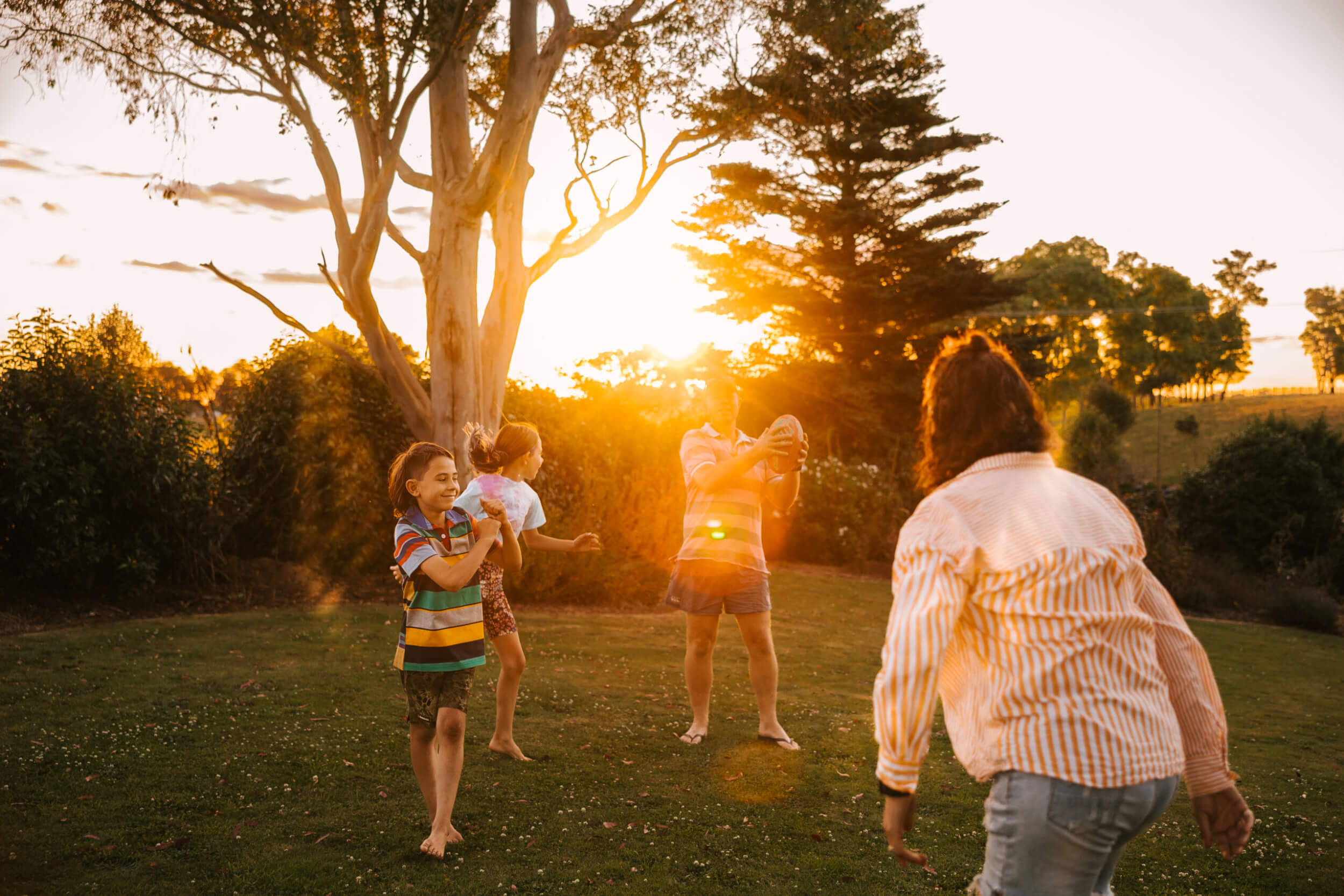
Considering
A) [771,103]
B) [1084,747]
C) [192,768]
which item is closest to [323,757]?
[192,768]

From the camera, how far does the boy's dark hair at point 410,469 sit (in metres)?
3.81

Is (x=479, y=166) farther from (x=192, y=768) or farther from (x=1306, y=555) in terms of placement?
(x=1306, y=555)

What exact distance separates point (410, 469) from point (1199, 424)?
184 feet

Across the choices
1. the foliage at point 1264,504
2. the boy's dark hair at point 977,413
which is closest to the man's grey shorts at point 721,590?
the boy's dark hair at point 977,413

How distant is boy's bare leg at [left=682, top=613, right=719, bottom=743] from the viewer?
18.7 feet

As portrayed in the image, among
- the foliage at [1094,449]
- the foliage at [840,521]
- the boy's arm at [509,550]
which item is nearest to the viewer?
the boy's arm at [509,550]

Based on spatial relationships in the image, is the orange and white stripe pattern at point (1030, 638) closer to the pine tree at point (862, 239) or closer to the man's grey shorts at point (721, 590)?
the man's grey shorts at point (721, 590)

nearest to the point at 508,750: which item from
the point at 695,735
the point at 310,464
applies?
the point at 695,735

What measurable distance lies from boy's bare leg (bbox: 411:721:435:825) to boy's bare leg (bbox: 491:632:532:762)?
1.06 meters

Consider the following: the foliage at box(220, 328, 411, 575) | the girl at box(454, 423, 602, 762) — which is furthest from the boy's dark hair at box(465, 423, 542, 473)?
the foliage at box(220, 328, 411, 575)

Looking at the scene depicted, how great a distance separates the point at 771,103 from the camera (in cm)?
1360

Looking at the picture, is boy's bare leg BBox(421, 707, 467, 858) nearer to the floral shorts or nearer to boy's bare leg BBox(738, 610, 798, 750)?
the floral shorts

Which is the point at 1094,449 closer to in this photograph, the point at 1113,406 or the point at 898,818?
the point at 898,818

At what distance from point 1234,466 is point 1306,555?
2.20 meters
